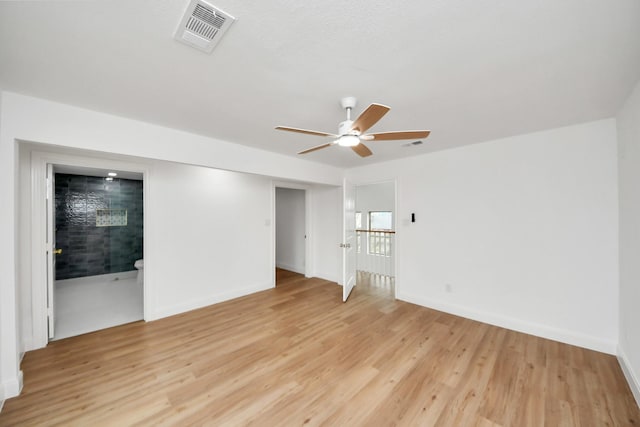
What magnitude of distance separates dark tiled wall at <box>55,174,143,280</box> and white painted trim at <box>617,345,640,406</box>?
25.6ft

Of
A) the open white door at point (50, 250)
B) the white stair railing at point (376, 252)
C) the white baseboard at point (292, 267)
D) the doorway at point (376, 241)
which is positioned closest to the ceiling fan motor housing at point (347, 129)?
the doorway at point (376, 241)

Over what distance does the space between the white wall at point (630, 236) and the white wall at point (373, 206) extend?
364 centimetres

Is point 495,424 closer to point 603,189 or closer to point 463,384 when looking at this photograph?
point 463,384

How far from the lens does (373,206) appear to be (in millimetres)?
8055

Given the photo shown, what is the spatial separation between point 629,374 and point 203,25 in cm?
417

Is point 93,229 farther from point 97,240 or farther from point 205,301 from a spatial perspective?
point 205,301

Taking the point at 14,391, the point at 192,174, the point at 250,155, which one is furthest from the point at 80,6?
the point at 14,391

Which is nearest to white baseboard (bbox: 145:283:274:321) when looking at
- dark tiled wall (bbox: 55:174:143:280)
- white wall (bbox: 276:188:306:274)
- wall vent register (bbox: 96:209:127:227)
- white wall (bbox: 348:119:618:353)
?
white wall (bbox: 276:188:306:274)

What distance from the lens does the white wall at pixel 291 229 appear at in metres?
5.98

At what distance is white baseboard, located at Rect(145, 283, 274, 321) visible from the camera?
338cm

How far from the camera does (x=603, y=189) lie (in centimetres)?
258

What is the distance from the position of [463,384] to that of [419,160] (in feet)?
9.91

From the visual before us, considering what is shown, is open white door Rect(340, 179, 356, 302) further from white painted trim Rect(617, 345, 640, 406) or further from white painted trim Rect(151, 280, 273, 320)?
white painted trim Rect(617, 345, 640, 406)

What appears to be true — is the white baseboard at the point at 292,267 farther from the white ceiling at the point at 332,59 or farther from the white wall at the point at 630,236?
the white wall at the point at 630,236
